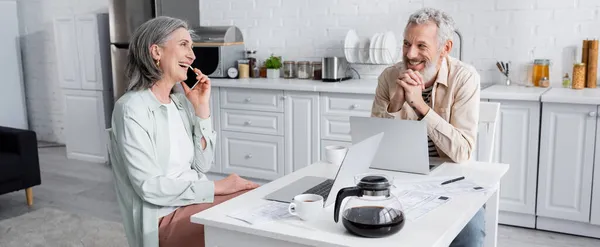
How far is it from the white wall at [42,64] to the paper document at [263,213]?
16.4 ft

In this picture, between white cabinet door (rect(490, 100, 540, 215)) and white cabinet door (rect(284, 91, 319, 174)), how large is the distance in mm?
1248

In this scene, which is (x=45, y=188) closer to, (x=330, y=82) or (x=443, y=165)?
(x=330, y=82)

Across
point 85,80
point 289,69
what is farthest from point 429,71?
point 85,80

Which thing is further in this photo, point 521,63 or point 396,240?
point 521,63

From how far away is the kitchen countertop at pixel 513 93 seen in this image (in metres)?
3.37

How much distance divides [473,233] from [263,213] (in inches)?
32.8

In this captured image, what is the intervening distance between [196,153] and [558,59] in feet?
8.67

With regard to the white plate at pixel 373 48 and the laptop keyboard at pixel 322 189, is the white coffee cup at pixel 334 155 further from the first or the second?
the white plate at pixel 373 48

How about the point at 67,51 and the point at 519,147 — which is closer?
the point at 519,147

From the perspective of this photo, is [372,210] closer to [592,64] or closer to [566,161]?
[566,161]

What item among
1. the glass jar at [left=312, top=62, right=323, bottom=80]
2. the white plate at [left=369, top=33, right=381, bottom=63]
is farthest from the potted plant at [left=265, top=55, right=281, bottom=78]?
the white plate at [left=369, top=33, right=381, bottom=63]

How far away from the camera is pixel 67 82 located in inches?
221

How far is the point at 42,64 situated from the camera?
6.37 metres

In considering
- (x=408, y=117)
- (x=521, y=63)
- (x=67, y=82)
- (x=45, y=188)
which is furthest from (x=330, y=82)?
(x=67, y=82)
